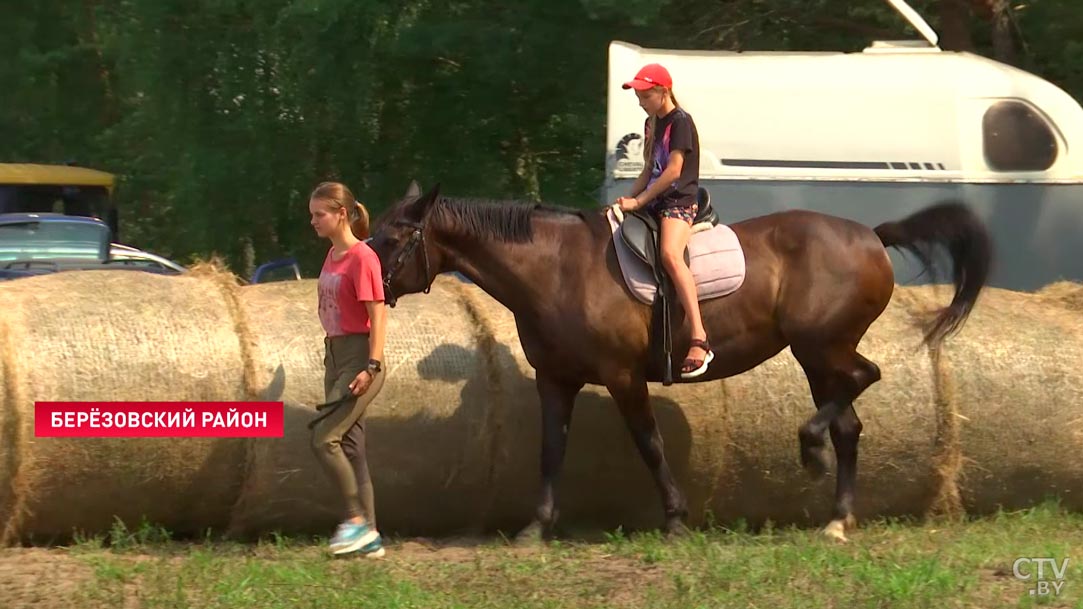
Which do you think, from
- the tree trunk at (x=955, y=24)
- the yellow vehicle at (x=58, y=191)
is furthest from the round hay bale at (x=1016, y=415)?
the yellow vehicle at (x=58, y=191)

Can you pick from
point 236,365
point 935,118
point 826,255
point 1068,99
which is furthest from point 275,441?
point 1068,99

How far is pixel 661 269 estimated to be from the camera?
7570mm

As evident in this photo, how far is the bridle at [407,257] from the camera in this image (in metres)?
7.37

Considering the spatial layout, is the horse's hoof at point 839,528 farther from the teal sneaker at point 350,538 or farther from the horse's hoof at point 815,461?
the teal sneaker at point 350,538

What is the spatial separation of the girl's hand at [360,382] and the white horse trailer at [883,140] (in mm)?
5623

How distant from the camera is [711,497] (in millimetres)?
8227

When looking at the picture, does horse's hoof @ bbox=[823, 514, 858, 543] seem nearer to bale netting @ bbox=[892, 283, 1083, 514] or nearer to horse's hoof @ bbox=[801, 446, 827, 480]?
horse's hoof @ bbox=[801, 446, 827, 480]

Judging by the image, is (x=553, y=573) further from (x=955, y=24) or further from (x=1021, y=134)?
(x=955, y=24)

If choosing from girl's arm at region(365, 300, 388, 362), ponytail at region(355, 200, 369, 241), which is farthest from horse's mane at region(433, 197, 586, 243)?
girl's arm at region(365, 300, 388, 362)

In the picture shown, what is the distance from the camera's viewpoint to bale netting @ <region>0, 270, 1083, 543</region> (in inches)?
287

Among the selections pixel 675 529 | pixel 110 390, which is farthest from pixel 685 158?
pixel 110 390

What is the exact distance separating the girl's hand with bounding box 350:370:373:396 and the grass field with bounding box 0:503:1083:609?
0.80 metres

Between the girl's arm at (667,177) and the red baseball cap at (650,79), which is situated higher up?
the red baseball cap at (650,79)

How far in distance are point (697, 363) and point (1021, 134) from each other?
6057 millimetres
